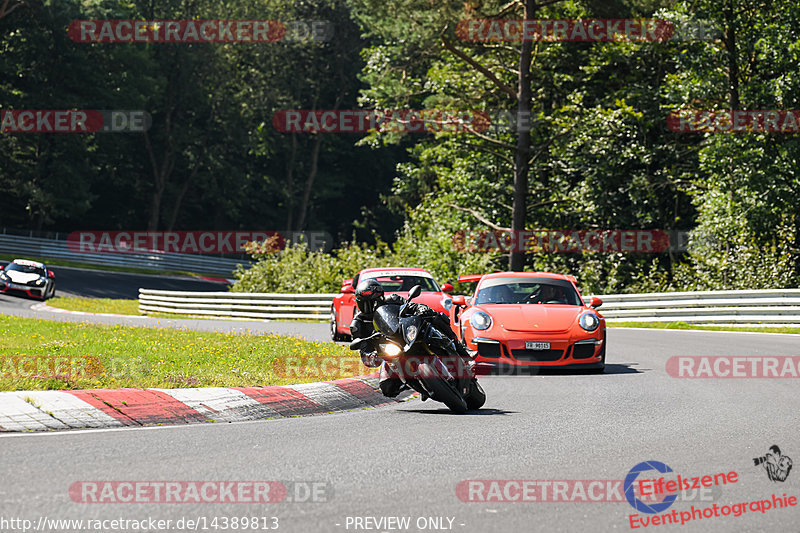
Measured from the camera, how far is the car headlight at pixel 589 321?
1417cm

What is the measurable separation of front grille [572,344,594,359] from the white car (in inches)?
1095

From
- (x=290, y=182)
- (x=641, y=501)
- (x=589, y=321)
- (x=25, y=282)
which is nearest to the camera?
(x=641, y=501)

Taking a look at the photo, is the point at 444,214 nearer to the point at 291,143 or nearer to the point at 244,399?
the point at 244,399

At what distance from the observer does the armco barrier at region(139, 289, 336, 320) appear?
106 ft

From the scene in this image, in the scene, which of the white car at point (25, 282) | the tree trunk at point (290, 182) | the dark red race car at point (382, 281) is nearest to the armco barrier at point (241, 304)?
the white car at point (25, 282)

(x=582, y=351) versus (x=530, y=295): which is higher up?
(x=530, y=295)

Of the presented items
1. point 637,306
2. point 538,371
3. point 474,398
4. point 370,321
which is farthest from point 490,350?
point 637,306

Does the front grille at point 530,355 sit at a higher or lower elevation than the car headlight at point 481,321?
lower

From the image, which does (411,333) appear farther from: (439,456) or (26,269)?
(26,269)

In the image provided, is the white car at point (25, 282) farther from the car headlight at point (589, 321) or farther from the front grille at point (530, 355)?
the car headlight at point (589, 321)

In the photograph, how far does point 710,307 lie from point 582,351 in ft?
43.3

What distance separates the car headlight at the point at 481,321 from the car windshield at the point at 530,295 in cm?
101

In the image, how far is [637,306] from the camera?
28688 millimetres

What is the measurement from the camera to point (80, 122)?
6269cm
